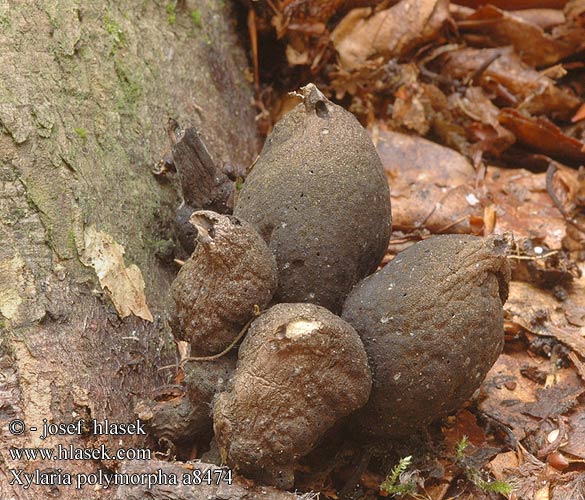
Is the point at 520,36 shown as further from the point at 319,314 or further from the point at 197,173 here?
the point at 319,314

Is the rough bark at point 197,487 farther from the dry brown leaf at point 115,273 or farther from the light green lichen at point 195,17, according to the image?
the light green lichen at point 195,17

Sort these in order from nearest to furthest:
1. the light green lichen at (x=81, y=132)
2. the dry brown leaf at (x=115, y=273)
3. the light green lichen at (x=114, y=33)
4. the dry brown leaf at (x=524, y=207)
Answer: the dry brown leaf at (x=115, y=273) → the light green lichen at (x=81, y=132) → the light green lichen at (x=114, y=33) → the dry brown leaf at (x=524, y=207)

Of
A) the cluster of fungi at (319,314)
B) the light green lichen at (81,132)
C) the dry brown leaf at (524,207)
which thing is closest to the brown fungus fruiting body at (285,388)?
the cluster of fungi at (319,314)

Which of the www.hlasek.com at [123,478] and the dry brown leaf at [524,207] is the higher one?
the www.hlasek.com at [123,478]

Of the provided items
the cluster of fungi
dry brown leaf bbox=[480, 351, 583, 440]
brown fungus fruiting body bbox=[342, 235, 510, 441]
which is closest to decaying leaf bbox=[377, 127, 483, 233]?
dry brown leaf bbox=[480, 351, 583, 440]

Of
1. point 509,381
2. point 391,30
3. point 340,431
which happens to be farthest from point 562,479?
point 391,30
